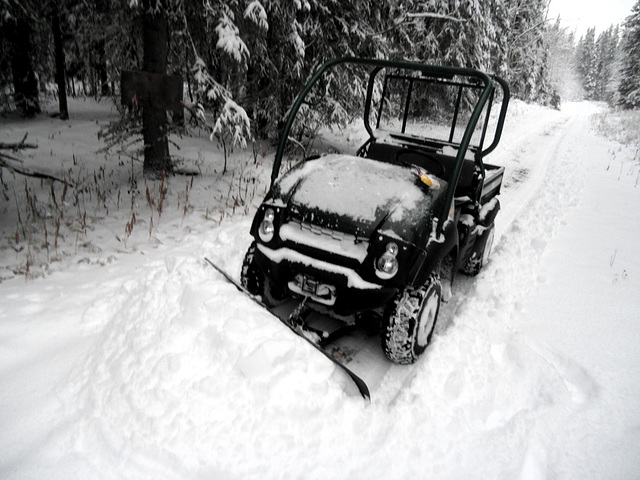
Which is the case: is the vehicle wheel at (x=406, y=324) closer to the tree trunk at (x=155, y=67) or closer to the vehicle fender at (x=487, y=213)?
the vehicle fender at (x=487, y=213)

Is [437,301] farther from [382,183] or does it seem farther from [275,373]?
[275,373]

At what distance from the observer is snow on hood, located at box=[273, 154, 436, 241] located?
268 centimetres

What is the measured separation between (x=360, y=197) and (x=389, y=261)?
1.78ft

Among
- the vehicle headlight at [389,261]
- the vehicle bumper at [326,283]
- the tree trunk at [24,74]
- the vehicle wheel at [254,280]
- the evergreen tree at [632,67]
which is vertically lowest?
the vehicle wheel at [254,280]

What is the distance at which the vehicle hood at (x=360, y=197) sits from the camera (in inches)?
104

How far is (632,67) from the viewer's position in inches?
1294

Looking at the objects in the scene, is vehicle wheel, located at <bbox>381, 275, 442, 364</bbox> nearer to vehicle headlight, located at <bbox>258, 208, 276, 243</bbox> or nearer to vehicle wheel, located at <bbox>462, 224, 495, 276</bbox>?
vehicle headlight, located at <bbox>258, 208, 276, 243</bbox>

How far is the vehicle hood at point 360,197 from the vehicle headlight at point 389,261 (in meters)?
0.08

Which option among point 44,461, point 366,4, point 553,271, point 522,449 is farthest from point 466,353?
point 366,4

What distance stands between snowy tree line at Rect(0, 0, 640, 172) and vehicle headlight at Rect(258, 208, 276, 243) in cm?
314

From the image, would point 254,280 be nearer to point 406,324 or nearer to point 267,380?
point 267,380

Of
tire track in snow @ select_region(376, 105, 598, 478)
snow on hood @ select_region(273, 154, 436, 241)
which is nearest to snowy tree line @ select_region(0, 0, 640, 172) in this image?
snow on hood @ select_region(273, 154, 436, 241)

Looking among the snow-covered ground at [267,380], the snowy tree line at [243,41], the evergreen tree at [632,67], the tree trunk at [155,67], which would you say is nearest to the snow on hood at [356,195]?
the snow-covered ground at [267,380]

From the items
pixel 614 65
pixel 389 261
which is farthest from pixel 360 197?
pixel 614 65
